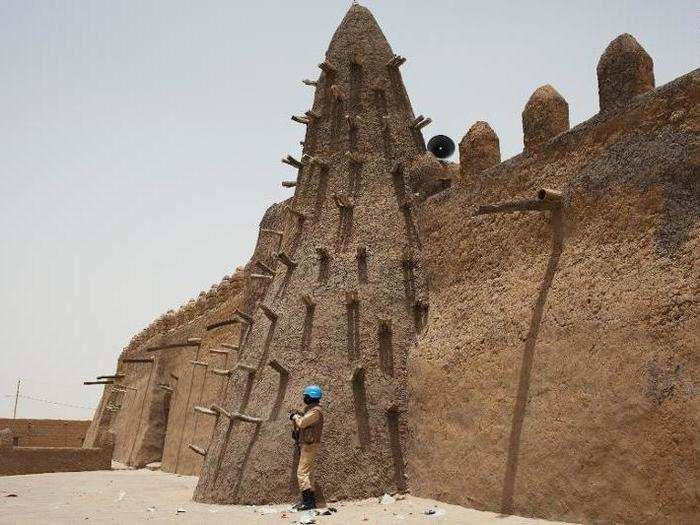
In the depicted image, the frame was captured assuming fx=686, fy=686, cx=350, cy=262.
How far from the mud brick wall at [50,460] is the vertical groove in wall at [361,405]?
9.24 meters

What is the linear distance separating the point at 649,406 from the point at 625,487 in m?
0.66

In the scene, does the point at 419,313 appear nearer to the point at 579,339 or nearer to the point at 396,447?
the point at 396,447

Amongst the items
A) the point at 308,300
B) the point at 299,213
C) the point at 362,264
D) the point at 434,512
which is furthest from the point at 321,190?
the point at 434,512

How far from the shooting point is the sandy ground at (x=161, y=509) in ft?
21.4

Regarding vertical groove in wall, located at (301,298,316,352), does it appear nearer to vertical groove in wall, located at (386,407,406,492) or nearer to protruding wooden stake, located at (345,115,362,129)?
vertical groove in wall, located at (386,407,406,492)

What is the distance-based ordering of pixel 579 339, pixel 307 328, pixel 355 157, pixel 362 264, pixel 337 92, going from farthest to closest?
pixel 337 92
pixel 355 157
pixel 362 264
pixel 307 328
pixel 579 339

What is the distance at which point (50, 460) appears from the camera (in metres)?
14.4

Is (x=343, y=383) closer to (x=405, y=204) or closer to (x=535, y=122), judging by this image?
(x=405, y=204)

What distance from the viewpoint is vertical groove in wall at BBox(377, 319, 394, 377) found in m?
8.13

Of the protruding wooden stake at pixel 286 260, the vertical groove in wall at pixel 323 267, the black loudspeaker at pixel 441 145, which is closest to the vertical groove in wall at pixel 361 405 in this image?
the vertical groove in wall at pixel 323 267

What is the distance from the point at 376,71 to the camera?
10406 millimetres

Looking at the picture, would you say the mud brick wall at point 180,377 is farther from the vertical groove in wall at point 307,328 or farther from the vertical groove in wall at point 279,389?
the vertical groove in wall at point 279,389

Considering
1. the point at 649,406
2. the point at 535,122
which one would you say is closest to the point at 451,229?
the point at 535,122

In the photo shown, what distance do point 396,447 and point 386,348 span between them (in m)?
1.17
